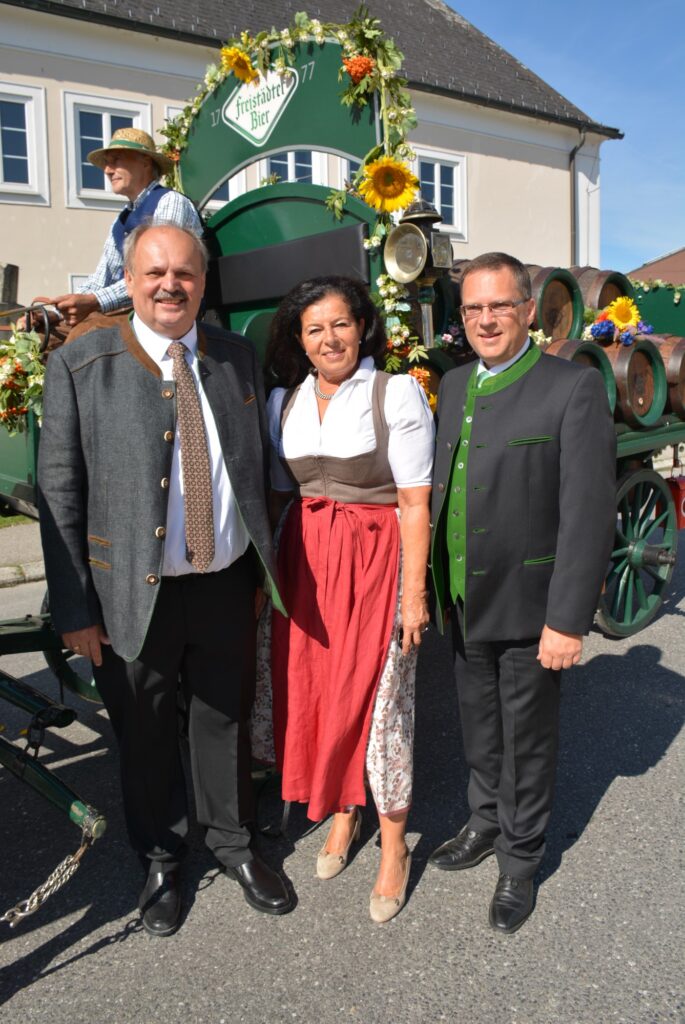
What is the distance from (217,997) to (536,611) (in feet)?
4.31

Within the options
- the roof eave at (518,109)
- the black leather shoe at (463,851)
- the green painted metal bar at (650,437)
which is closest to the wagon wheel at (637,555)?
the green painted metal bar at (650,437)

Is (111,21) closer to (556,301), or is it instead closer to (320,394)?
(556,301)

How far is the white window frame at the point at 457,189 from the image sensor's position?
14.5 m

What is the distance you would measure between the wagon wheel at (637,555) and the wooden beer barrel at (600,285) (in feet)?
3.19

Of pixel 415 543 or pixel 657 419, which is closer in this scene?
pixel 415 543

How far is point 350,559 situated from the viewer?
245cm

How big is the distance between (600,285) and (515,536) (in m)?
2.79

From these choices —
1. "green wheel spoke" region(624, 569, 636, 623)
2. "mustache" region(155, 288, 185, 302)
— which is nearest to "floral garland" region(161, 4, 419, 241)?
"mustache" region(155, 288, 185, 302)

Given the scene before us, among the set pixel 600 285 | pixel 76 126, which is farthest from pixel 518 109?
pixel 600 285

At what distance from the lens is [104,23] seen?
36.8 ft

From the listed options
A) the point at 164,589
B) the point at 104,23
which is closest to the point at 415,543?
the point at 164,589

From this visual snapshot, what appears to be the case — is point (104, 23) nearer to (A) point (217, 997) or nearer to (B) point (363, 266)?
(B) point (363, 266)

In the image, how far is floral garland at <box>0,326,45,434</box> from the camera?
→ 8.70ft

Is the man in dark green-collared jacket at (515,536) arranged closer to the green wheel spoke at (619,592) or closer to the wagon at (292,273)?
the wagon at (292,273)
